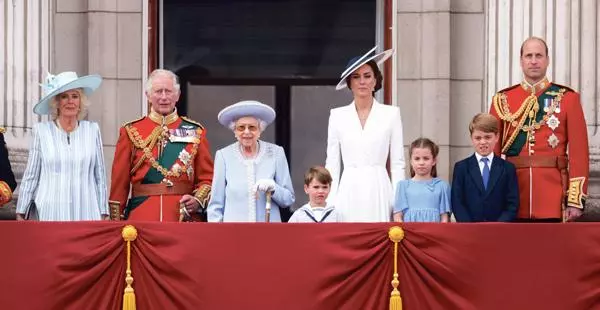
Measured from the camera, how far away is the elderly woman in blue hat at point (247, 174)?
40.3ft

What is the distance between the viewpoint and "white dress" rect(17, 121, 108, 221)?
12.5 meters

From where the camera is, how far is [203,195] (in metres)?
12.6

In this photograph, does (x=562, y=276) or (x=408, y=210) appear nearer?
(x=562, y=276)

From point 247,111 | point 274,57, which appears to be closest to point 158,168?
point 247,111

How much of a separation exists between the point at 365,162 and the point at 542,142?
1208mm

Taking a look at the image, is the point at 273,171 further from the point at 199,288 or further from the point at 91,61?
the point at 91,61

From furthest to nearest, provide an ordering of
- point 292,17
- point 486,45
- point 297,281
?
point 292,17
point 486,45
point 297,281

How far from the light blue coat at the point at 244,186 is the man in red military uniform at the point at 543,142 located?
4.99 ft

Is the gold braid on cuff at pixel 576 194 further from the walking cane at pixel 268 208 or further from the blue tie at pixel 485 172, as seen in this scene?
the walking cane at pixel 268 208

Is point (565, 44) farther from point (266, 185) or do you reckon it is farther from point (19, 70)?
point (19, 70)

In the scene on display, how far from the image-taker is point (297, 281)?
1152 centimetres

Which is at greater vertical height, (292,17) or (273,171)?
(292,17)

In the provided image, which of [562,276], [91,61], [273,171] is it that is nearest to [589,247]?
[562,276]

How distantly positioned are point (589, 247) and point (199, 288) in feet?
7.93
